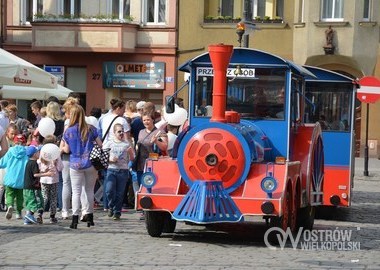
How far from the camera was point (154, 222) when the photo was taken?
1389 centimetres

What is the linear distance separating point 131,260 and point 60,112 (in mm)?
6809

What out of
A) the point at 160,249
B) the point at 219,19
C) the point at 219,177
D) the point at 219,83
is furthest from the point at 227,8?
the point at 160,249

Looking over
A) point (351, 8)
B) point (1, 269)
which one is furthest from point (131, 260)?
point (351, 8)

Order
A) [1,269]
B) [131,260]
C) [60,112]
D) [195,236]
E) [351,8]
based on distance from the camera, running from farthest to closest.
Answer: [351,8]
[60,112]
[195,236]
[131,260]
[1,269]

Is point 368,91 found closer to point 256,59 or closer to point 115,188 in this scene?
point 115,188

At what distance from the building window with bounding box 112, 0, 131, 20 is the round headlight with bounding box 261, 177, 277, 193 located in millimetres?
25520

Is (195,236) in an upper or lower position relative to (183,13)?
lower

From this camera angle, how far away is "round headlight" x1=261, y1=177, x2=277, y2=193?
13180 millimetres

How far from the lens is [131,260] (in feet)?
38.5

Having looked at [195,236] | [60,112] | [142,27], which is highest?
[142,27]

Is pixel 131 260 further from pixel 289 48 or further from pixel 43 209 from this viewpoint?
pixel 289 48

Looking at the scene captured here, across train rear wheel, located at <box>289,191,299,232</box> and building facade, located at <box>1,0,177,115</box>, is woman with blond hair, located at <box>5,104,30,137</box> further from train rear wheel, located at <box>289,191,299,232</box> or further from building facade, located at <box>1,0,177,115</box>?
building facade, located at <box>1,0,177,115</box>

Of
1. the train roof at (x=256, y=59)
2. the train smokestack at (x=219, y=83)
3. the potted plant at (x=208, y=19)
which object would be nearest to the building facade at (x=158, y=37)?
the potted plant at (x=208, y=19)

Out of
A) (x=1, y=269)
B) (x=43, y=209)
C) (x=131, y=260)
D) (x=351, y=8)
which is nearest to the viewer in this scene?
(x=1, y=269)
